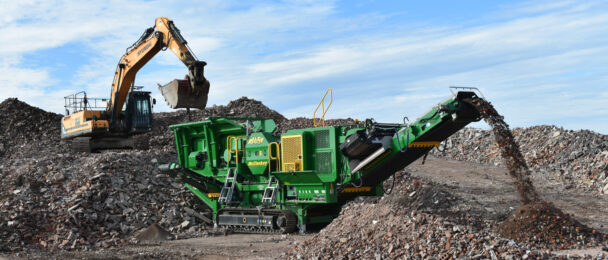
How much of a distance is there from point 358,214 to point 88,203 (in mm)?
7158

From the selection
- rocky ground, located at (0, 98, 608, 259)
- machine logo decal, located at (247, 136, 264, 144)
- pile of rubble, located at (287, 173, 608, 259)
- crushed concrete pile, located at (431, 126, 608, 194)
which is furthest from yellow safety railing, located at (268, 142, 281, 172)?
crushed concrete pile, located at (431, 126, 608, 194)

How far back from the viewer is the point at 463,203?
12.9 m

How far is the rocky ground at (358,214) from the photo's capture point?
9562 millimetres

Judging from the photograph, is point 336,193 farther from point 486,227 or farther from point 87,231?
point 87,231

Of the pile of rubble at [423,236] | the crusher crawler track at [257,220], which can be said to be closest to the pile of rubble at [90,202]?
the crusher crawler track at [257,220]

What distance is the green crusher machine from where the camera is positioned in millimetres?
11461

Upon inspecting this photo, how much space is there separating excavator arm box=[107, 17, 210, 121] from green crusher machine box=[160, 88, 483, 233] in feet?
3.74

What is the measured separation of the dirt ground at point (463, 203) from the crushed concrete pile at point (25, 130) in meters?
17.8

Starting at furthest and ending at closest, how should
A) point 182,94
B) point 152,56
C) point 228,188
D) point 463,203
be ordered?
point 152,56
point 182,94
point 228,188
point 463,203

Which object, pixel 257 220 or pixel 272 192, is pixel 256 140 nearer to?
pixel 272 192

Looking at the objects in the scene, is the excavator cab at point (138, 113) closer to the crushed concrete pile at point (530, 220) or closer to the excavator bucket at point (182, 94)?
the excavator bucket at point (182, 94)

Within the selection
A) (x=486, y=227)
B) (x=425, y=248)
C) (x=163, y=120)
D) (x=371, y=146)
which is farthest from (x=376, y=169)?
(x=163, y=120)

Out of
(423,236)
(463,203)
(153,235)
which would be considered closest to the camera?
(423,236)

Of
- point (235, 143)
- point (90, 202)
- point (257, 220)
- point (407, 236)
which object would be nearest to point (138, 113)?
point (90, 202)
